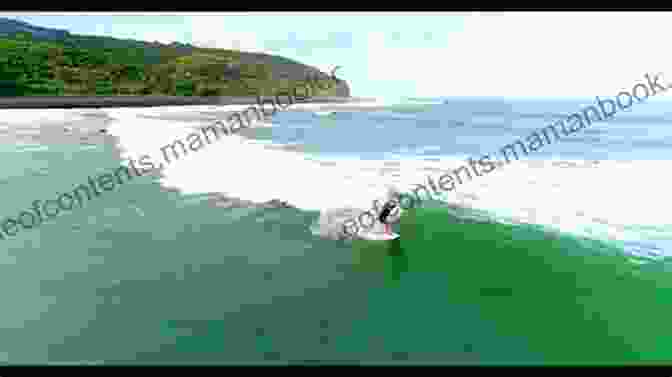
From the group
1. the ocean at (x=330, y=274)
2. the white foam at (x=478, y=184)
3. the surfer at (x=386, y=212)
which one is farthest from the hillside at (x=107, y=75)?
the surfer at (x=386, y=212)

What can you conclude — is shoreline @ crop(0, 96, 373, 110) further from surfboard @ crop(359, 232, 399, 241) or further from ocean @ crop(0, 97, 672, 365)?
surfboard @ crop(359, 232, 399, 241)

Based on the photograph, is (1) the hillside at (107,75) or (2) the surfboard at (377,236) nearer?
(2) the surfboard at (377,236)

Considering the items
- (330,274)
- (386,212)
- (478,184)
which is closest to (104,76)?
(478,184)

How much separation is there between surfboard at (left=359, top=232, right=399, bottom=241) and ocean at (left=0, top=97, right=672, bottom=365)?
23cm

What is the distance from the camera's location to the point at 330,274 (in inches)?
315

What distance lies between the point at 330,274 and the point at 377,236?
2135mm

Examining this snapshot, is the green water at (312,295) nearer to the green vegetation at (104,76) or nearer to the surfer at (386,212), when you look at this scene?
the surfer at (386,212)

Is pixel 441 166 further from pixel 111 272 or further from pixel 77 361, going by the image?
pixel 77 361

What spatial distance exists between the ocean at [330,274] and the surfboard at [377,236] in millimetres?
231

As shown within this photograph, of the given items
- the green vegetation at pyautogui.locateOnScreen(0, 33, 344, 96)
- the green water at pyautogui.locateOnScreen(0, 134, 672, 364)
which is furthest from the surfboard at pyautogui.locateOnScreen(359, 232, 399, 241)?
the green vegetation at pyautogui.locateOnScreen(0, 33, 344, 96)

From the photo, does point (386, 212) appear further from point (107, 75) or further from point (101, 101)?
point (107, 75)

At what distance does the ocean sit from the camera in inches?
243

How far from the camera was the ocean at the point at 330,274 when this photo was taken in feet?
20.3

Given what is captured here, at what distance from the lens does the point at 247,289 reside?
24.6 ft
